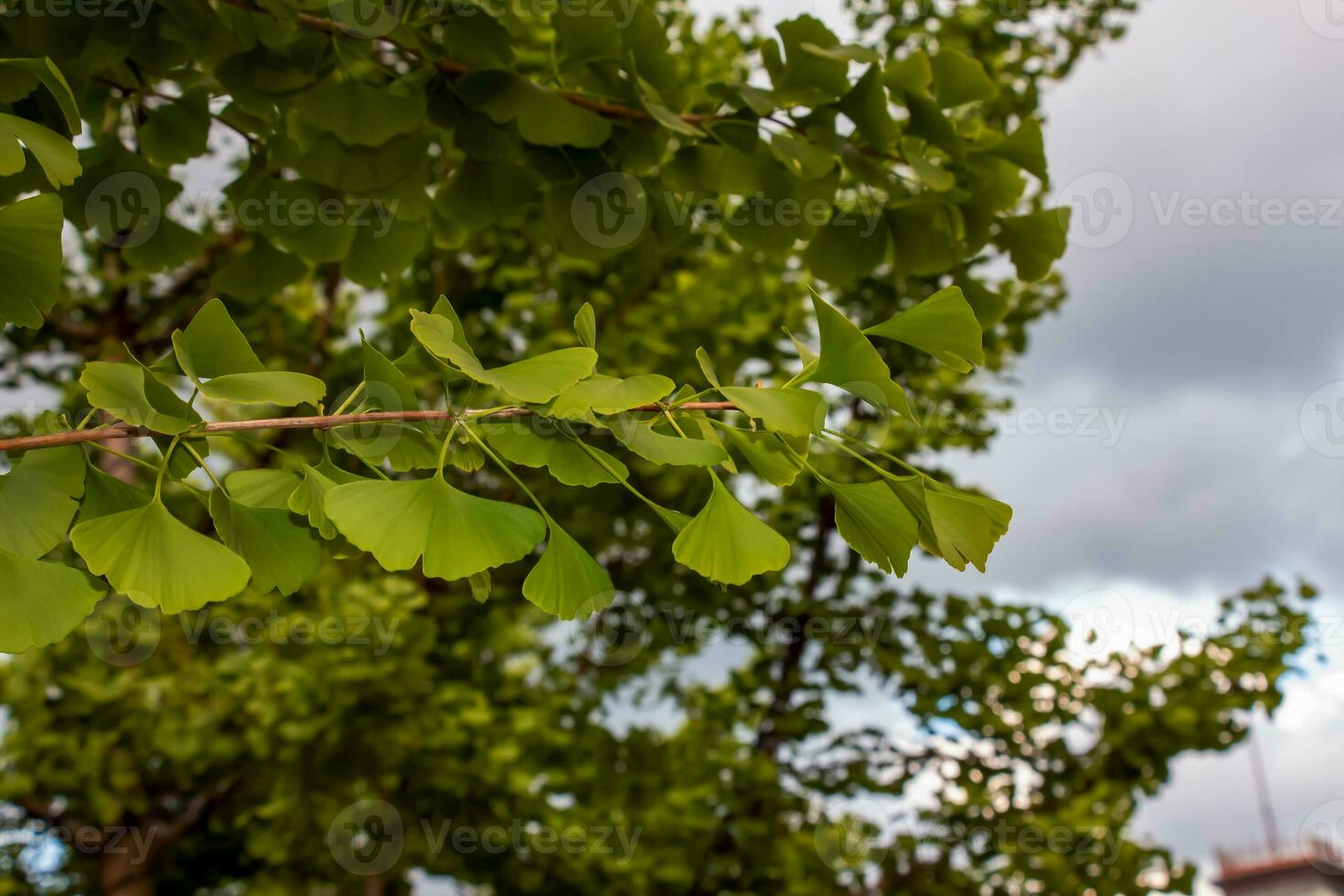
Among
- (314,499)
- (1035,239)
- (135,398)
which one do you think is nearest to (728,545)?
(314,499)

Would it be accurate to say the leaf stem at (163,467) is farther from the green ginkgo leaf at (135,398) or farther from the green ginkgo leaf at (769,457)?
the green ginkgo leaf at (769,457)

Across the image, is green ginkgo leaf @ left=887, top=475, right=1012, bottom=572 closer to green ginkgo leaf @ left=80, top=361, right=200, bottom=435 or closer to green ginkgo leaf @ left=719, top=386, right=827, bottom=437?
green ginkgo leaf @ left=719, top=386, right=827, bottom=437

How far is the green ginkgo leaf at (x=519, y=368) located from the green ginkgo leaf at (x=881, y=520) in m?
0.19

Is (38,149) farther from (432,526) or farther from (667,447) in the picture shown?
(667,447)

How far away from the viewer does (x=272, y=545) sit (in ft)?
2.74

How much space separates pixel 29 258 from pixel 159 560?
227 mm

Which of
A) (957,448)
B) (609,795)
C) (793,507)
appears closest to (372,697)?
(609,795)

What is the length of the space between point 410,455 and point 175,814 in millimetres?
3685

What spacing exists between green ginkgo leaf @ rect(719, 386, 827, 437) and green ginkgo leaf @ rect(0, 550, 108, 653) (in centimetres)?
43

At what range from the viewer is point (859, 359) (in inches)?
27.9

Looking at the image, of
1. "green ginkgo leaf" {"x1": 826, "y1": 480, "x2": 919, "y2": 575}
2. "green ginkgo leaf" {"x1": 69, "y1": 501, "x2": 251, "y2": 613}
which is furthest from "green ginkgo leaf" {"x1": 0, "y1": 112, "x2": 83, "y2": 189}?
"green ginkgo leaf" {"x1": 826, "y1": 480, "x2": 919, "y2": 575}

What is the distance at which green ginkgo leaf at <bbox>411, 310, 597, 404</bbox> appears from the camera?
66 centimetres

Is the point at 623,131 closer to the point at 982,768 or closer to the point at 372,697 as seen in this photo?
the point at 372,697

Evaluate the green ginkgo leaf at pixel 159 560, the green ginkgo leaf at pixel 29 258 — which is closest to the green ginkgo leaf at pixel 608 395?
the green ginkgo leaf at pixel 159 560
